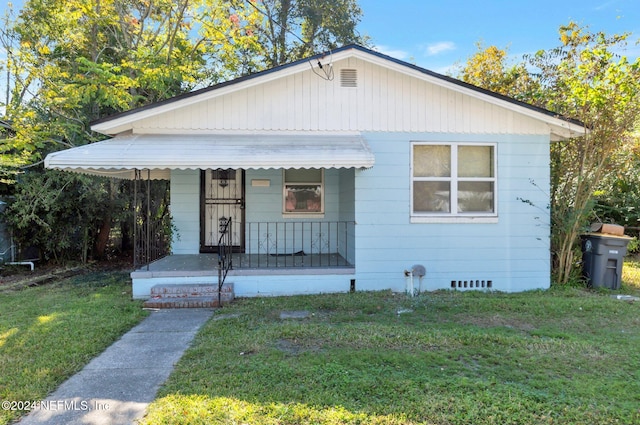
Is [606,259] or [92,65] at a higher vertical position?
[92,65]

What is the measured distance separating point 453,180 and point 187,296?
5302 mm

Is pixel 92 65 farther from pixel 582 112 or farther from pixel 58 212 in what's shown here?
pixel 582 112

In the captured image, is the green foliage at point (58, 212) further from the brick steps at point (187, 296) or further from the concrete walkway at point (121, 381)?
the concrete walkway at point (121, 381)

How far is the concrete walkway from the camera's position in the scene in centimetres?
317

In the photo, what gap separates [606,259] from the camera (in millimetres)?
7848

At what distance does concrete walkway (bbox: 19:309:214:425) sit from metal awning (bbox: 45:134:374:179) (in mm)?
2572

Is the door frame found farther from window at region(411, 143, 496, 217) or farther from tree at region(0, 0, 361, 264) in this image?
window at region(411, 143, 496, 217)

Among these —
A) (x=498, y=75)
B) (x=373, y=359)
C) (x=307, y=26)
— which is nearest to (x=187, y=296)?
(x=373, y=359)

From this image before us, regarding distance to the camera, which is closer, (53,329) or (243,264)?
(53,329)

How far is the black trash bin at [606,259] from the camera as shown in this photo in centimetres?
777

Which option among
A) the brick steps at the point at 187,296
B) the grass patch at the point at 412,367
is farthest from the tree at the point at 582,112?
the brick steps at the point at 187,296

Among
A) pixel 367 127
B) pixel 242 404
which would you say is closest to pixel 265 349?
pixel 242 404

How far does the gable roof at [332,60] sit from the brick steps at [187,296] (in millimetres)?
3132

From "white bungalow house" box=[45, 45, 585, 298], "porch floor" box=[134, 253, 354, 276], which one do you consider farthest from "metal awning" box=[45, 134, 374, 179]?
"porch floor" box=[134, 253, 354, 276]
